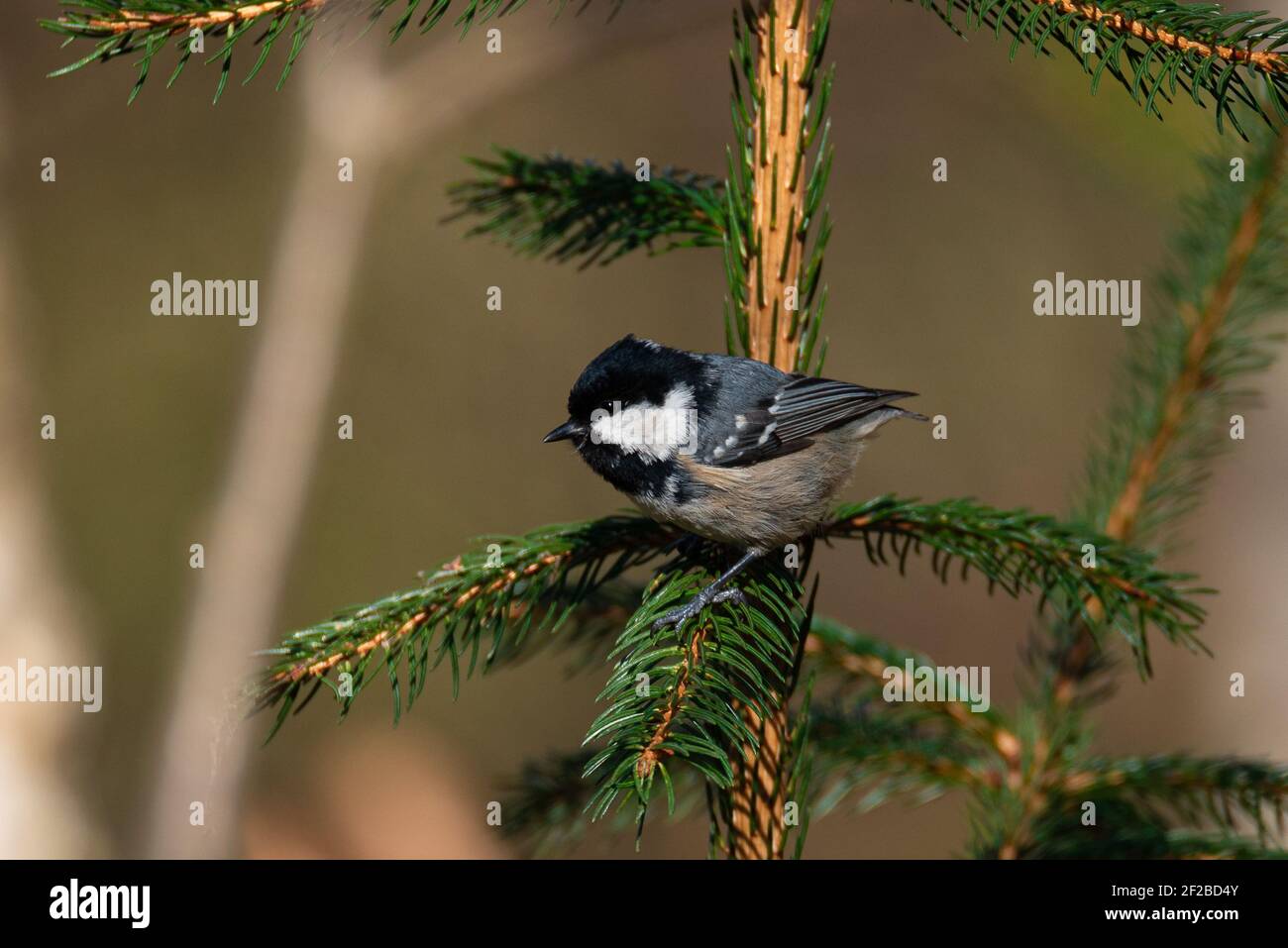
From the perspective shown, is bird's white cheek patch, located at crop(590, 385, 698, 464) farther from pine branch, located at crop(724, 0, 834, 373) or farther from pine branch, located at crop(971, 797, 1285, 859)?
pine branch, located at crop(971, 797, 1285, 859)

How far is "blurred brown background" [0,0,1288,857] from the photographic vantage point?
9.05 ft

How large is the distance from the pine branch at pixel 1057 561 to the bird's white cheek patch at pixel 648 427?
0.37 metres

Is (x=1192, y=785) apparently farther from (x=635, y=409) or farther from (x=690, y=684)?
(x=635, y=409)

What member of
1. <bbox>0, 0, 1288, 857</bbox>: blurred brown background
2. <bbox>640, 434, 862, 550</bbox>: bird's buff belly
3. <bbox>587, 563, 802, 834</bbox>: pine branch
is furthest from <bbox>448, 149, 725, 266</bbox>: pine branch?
<bbox>0, 0, 1288, 857</bbox>: blurred brown background

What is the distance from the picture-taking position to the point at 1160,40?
100 cm

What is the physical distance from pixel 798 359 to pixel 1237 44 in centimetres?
59

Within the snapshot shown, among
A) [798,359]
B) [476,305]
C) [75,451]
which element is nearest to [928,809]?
[476,305]

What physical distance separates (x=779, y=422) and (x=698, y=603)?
17.5 inches

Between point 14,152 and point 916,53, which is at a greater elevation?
point 916,53

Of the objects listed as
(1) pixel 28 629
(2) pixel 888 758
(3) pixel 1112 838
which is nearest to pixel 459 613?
(2) pixel 888 758

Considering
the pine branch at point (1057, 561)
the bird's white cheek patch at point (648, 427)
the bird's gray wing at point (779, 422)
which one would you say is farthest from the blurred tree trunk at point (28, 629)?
the pine branch at point (1057, 561)

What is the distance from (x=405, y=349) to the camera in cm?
393

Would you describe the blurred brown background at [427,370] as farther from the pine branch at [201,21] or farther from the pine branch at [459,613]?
the pine branch at [201,21]
